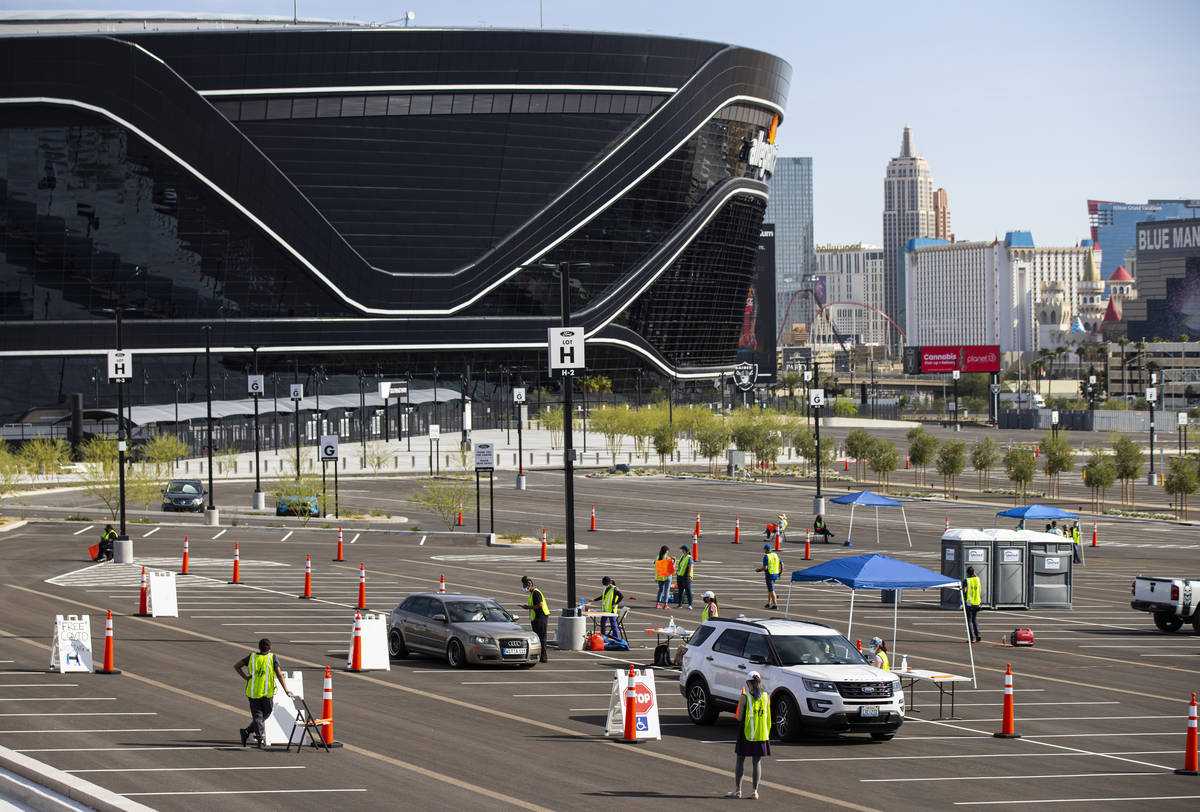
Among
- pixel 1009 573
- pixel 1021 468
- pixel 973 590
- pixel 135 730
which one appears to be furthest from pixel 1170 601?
pixel 1021 468

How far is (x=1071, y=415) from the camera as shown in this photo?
157500mm

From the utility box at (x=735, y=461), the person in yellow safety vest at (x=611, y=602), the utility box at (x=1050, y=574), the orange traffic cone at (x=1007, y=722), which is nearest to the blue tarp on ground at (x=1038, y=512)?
the utility box at (x=1050, y=574)

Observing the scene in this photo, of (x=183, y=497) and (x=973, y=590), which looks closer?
(x=973, y=590)

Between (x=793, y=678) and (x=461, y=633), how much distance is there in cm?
869

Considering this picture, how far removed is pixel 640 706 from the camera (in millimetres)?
21141

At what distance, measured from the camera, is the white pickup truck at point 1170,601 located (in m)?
34.3

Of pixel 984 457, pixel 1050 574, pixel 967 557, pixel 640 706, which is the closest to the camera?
pixel 640 706

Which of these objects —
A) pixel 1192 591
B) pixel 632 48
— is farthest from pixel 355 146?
pixel 1192 591

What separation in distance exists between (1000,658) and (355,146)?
11645cm

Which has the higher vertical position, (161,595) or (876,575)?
(876,575)

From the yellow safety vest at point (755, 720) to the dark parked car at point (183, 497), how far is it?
50.4 metres

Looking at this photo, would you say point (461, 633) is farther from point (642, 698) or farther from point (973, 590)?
point (973, 590)

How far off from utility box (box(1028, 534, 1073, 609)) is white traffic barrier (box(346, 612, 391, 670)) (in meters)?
19.0

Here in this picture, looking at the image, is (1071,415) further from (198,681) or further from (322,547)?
(198,681)
